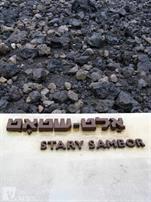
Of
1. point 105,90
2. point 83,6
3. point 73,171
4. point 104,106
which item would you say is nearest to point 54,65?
point 105,90

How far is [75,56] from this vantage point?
322 centimetres

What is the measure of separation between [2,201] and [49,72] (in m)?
1.36

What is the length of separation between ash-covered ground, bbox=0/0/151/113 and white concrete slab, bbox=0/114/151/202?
0.69m

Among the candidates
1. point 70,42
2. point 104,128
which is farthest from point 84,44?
point 104,128

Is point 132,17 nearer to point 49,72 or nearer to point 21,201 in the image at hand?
point 49,72

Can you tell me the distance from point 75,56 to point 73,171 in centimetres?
136

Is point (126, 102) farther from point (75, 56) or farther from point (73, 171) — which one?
point (73, 171)

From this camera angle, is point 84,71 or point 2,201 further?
point 84,71

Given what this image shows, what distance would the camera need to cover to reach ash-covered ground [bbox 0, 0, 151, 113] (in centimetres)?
288

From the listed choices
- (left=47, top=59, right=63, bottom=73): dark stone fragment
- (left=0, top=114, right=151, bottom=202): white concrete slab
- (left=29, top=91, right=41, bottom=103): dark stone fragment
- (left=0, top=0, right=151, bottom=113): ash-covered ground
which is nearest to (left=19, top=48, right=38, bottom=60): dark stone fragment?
(left=0, top=0, right=151, bottom=113): ash-covered ground

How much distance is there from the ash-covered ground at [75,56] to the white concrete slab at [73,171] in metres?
0.69

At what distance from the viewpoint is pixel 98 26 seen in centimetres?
358

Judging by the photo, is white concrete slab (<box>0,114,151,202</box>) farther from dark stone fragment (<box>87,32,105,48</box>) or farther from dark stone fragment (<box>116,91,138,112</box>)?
dark stone fragment (<box>87,32,105,48</box>)

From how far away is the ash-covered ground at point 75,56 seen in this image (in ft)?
9.45
